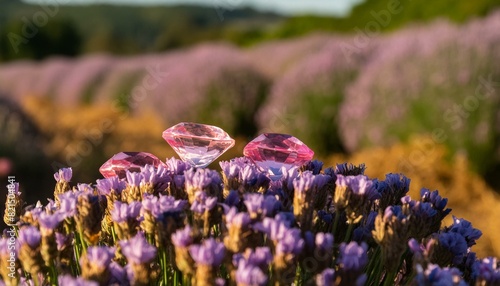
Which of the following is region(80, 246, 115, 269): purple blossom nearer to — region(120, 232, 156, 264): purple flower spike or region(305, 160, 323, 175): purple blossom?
region(120, 232, 156, 264): purple flower spike

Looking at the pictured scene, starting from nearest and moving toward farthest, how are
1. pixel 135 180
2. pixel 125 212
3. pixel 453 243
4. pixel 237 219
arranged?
pixel 237 219, pixel 125 212, pixel 453 243, pixel 135 180

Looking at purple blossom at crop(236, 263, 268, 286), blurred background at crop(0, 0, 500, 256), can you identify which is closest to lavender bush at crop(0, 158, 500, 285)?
purple blossom at crop(236, 263, 268, 286)

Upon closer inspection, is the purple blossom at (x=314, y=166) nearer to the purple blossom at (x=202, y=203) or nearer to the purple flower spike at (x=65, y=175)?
the purple blossom at (x=202, y=203)

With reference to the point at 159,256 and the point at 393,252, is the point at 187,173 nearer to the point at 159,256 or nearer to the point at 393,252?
the point at 159,256

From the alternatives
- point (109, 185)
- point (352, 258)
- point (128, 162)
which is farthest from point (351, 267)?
point (128, 162)

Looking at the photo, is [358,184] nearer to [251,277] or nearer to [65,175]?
[251,277]

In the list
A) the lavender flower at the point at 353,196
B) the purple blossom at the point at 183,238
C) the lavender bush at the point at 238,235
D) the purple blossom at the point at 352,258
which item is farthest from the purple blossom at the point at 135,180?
the purple blossom at the point at 352,258

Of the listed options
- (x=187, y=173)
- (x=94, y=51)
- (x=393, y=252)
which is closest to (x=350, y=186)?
(x=393, y=252)
